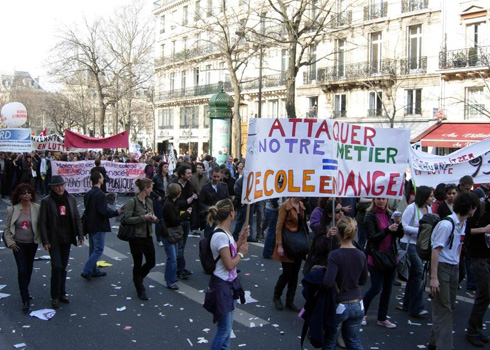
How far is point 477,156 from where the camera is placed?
8203mm

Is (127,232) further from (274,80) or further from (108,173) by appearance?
(274,80)

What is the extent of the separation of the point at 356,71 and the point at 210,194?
25.8 metres

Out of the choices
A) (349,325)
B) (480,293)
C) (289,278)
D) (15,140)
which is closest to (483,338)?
(480,293)

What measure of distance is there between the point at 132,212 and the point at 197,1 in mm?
43143

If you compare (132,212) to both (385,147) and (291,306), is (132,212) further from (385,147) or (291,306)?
(385,147)

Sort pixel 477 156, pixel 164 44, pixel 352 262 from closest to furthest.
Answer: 1. pixel 352 262
2. pixel 477 156
3. pixel 164 44

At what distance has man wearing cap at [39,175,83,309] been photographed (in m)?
6.34

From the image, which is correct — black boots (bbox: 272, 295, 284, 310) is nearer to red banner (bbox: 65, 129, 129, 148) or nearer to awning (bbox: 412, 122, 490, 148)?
red banner (bbox: 65, 129, 129, 148)

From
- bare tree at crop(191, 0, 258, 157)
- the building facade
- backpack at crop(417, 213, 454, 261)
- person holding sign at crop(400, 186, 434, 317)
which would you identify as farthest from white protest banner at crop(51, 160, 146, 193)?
the building facade

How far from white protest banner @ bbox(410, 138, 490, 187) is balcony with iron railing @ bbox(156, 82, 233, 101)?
35.1 m

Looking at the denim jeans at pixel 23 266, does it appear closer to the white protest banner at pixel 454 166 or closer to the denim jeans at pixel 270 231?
the denim jeans at pixel 270 231

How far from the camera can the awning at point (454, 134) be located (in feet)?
82.5

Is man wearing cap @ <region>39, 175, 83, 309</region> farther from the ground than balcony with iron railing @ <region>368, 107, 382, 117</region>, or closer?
closer

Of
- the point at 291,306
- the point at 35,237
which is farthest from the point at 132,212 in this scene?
the point at 291,306
